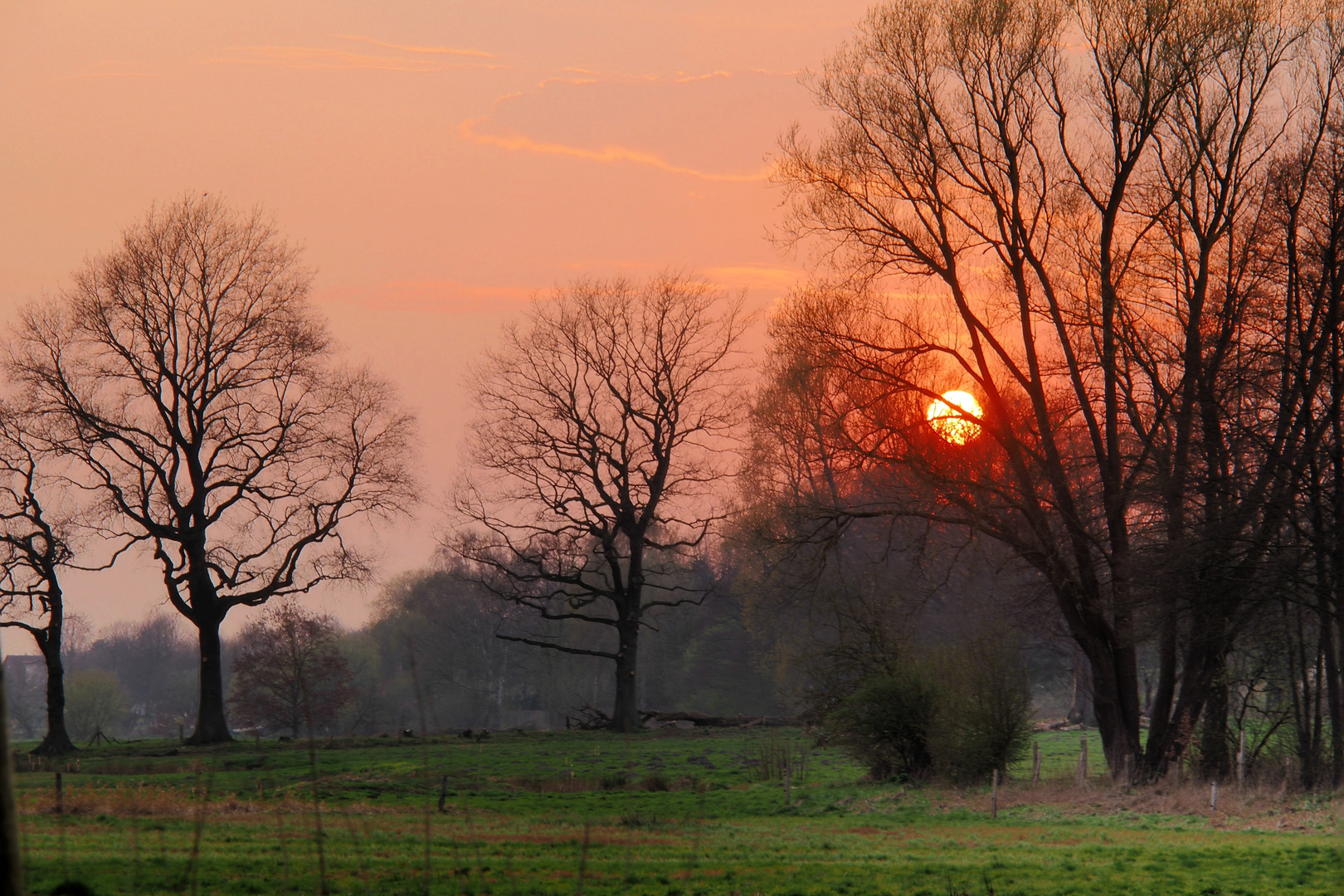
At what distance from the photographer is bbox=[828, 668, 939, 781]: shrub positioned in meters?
23.5

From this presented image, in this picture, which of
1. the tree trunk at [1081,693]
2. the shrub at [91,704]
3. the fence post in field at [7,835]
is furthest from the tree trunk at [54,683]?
the tree trunk at [1081,693]

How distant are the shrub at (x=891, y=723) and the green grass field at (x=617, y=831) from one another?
84cm

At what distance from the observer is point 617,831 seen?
16.4 metres

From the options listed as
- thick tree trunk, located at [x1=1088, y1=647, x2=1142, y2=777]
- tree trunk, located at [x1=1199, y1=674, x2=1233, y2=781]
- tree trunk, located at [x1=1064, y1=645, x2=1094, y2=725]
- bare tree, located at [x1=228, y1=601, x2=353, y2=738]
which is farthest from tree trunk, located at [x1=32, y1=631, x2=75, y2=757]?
tree trunk, located at [x1=1064, y1=645, x2=1094, y2=725]

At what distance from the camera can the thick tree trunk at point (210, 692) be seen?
30.5 m

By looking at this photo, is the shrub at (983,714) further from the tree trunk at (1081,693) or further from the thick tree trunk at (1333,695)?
the tree trunk at (1081,693)

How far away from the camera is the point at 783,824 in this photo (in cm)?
1847

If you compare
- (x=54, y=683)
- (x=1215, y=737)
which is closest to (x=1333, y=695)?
(x=1215, y=737)

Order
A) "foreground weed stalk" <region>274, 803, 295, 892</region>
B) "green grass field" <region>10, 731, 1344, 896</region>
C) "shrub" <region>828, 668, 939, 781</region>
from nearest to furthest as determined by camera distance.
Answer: "foreground weed stalk" <region>274, 803, 295, 892</region> → "green grass field" <region>10, 731, 1344, 896</region> → "shrub" <region>828, 668, 939, 781</region>

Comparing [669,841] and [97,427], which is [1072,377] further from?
[97,427]

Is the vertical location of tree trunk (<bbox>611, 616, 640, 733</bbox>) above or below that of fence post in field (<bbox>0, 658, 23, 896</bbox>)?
below

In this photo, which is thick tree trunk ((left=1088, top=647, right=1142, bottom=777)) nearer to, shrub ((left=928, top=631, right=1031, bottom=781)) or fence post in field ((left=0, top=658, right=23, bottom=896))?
shrub ((left=928, top=631, right=1031, bottom=781))

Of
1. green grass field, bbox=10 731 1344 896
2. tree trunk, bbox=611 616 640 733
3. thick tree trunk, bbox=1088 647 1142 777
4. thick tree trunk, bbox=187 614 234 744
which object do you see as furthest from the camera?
tree trunk, bbox=611 616 640 733

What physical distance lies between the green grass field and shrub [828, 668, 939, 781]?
836 millimetres
